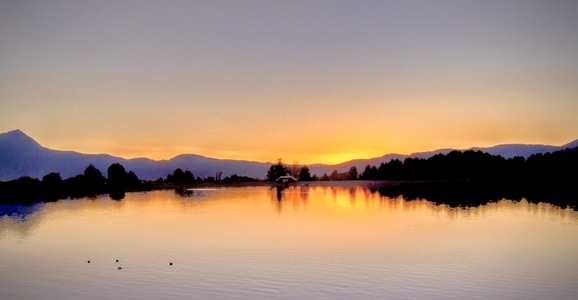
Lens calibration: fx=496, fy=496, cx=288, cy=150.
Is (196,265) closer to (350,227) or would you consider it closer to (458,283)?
(458,283)

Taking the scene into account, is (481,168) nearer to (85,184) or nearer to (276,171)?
(276,171)

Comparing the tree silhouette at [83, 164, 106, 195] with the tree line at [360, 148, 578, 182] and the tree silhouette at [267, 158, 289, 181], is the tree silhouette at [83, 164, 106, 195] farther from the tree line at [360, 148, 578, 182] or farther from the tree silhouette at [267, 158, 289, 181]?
the tree line at [360, 148, 578, 182]

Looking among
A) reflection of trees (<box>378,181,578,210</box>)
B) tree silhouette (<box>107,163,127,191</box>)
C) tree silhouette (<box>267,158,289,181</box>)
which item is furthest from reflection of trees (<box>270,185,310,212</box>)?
tree silhouette (<box>267,158,289,181</box>)

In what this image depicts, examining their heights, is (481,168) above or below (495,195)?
above

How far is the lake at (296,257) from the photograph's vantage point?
20.1 m

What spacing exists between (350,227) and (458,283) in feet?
58.1

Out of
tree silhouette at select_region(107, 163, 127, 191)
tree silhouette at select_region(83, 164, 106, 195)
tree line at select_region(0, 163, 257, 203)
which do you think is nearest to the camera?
tree line at select_region(0, 163, 257, 203)

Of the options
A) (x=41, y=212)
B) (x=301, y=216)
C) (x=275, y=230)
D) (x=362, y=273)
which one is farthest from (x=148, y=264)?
(x=41, y=212)

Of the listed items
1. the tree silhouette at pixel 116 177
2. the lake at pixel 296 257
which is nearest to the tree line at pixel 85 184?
the tree silhouette at pixel 116 177

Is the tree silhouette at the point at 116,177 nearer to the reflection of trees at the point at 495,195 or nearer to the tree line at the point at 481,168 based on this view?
the reflection of trees at the point at 495,195

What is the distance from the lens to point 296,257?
26.1 metres

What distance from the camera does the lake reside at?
20062 millimetres

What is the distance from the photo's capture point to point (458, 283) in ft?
68.0

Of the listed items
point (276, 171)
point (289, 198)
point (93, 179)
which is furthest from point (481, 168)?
point (93, 179)
